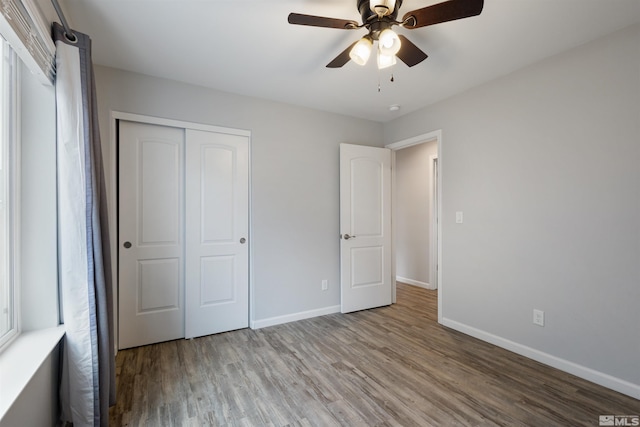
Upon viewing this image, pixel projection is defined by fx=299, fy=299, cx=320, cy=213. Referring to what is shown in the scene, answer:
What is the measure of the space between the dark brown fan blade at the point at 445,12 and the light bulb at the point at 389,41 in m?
0.09

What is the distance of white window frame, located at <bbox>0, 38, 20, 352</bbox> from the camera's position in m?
1.44

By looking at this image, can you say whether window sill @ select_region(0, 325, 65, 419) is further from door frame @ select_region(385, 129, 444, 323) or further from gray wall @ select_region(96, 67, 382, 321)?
door frame @ select_region(385, 129, 444, 323)

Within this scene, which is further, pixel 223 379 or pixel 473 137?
pixel 473 137

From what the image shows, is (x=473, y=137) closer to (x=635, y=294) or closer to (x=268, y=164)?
(x=635, y=294)

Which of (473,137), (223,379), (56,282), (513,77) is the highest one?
(513,77)

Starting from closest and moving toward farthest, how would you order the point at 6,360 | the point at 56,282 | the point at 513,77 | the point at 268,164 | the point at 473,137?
the point at 6,360
the point at 56,282
the point at 513,77
the point at 473,137
the point at 268,164

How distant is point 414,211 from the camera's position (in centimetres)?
505

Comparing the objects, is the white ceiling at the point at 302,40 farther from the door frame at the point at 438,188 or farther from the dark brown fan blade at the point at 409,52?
the door frame at the point at 438,188

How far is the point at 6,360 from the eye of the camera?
1.31m

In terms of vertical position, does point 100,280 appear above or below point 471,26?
below

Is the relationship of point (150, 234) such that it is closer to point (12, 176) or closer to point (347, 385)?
point (12, 176)

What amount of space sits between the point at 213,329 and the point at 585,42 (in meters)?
3.92

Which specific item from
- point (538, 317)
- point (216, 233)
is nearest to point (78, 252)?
point (216, 233)

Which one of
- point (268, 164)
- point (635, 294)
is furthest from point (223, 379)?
point (635, 294)
